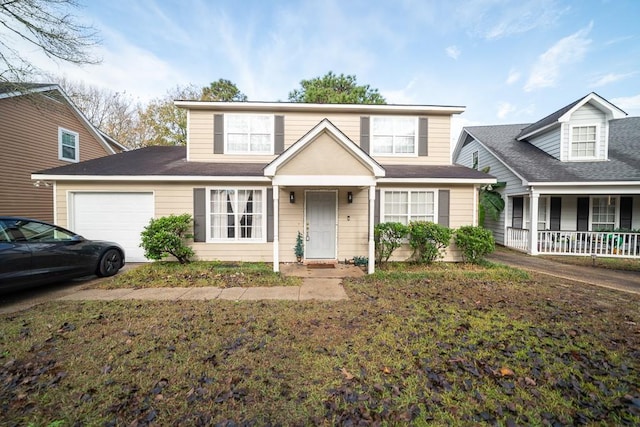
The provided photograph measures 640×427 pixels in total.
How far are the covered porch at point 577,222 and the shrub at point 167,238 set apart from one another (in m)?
12.5

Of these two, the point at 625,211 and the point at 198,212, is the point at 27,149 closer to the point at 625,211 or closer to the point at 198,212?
the point at 198,212

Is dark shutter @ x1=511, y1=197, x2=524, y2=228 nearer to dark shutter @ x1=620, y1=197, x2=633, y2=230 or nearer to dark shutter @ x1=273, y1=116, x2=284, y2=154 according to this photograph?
dark shutter @ x1=620, y1=197, x2=633, y2=230

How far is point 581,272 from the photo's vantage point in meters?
7.62

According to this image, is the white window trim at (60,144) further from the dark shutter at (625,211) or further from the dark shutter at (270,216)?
→ the dark shutter at (625,211)

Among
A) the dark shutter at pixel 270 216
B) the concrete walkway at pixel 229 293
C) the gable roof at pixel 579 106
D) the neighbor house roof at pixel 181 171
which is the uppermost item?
the gable roof at pixel 579 106

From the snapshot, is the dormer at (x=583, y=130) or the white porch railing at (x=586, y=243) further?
the dormer at (x=583, y=130)

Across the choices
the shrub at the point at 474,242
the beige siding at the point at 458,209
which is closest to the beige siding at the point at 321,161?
the beige siding at the point at 458,209

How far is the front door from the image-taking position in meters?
8.38

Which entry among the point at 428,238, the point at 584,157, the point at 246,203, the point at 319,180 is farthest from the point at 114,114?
the point at 584,157

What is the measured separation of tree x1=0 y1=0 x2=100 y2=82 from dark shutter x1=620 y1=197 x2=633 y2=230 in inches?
858

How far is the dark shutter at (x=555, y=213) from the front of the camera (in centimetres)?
Answer: 1144

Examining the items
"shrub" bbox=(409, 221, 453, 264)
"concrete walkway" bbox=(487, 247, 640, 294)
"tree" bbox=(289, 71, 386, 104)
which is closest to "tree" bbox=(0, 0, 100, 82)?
"shrub" bbox=(409, 221, 453, 264)

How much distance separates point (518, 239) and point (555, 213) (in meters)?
2.19

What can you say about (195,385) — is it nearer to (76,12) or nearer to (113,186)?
(113,186)
